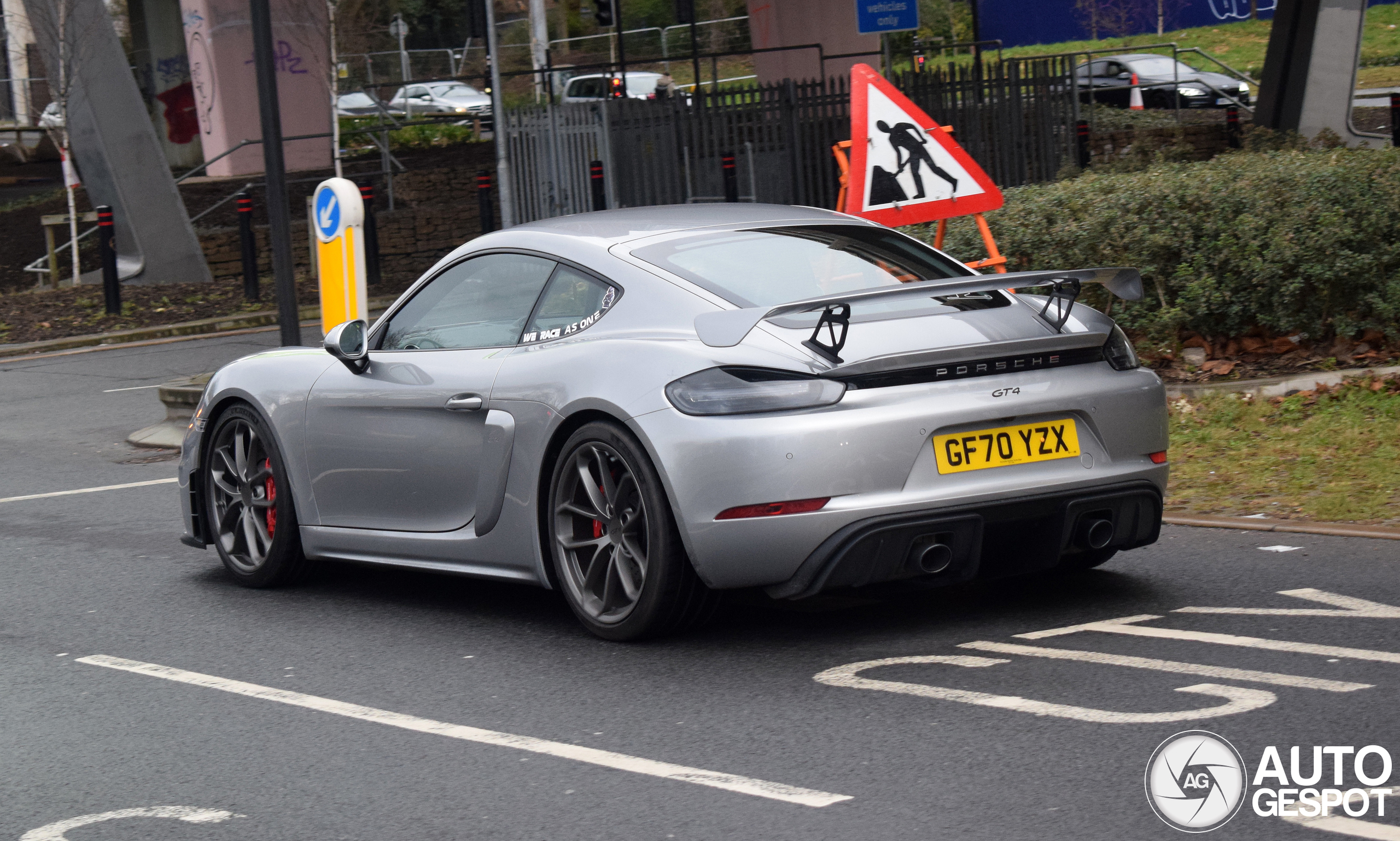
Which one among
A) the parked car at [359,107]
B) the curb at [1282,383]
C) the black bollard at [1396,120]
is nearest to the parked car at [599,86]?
the parked car at [359,107]

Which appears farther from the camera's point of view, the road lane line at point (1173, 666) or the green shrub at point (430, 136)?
the green shrub at point (430, 136)

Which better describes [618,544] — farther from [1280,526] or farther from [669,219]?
[1280,526]

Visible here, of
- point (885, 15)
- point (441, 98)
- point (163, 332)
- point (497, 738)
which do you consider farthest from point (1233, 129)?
point (441, 98)

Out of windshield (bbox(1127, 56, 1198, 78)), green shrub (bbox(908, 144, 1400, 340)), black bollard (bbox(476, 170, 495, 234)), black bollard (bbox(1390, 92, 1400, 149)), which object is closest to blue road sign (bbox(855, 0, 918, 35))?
black bollard (bbox(476, 170, 495, 234))

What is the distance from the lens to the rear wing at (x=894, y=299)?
506 cm

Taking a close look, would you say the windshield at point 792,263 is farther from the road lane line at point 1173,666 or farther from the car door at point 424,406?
the road lane line at point 1173,666

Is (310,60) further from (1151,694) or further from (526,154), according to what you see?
(1151,694)

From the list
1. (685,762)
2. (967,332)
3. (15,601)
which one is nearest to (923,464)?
(967,332)

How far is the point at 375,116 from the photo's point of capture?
3569cm

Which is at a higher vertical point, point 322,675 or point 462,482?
point 462,482

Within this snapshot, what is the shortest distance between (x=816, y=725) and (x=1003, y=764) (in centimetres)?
61

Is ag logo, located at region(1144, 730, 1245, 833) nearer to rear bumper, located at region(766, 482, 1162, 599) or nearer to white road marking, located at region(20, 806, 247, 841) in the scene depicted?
rear bumper, located at region(766, 482, 1162, 599)

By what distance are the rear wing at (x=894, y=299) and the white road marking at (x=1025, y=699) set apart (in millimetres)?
915

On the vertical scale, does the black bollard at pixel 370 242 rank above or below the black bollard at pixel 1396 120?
below
